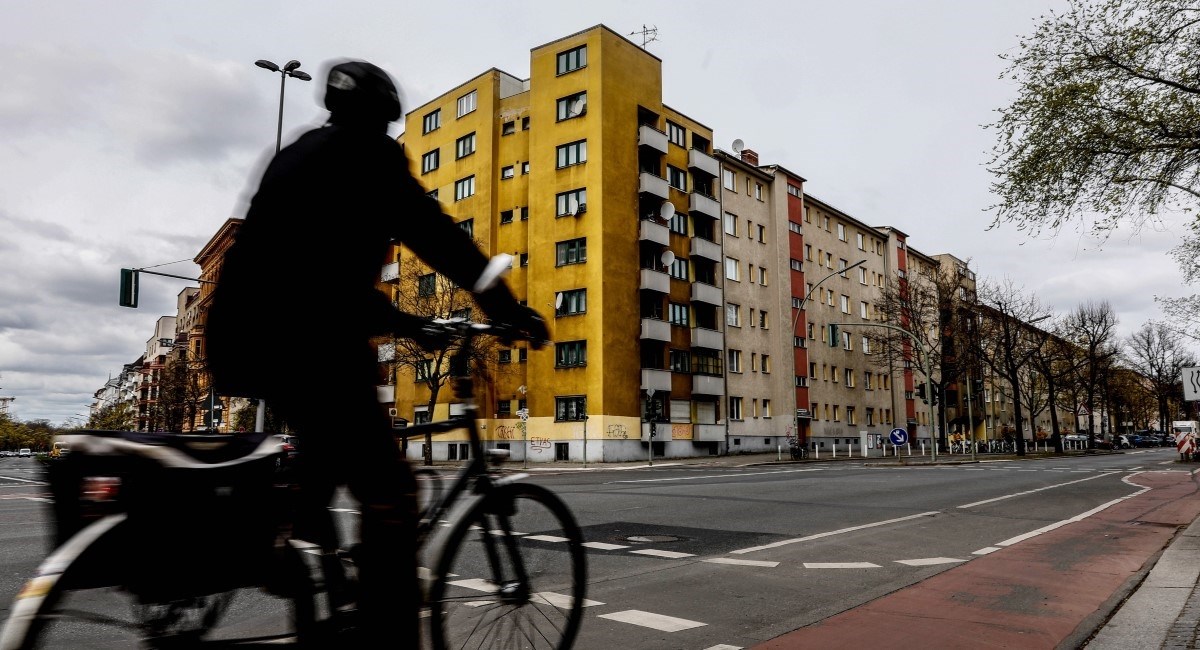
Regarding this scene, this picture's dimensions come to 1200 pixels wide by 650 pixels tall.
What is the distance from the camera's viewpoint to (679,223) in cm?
4766

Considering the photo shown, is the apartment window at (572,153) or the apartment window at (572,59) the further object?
the apartment window at (572,59)

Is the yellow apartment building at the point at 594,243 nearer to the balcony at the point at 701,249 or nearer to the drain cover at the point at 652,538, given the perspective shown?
the balcony at the point at 701,249

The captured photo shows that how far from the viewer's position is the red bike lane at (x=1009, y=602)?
439cm

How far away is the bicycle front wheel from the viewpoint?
10.0 ft

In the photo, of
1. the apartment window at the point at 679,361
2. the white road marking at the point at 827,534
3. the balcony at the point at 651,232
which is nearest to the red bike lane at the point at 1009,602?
the white road marking at the point at 827,534

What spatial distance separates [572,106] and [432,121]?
40.8 feet

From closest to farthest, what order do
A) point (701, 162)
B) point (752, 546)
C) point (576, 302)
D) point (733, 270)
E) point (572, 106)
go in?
point (752, 546), point (576, 302), point (572, 106), point (701, 162), point (733, 270)

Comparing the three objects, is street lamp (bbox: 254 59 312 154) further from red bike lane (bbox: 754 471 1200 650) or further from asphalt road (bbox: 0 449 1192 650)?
red bike lane (bbox: 754 471 1200 650)

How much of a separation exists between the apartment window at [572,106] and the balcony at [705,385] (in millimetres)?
15201

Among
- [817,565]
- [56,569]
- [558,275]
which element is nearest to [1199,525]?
[817,565]

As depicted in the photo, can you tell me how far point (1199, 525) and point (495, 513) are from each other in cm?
905

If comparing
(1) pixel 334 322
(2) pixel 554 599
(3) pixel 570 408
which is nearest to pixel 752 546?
(2) pixel 554 599

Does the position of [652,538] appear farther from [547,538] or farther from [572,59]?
[572,59]

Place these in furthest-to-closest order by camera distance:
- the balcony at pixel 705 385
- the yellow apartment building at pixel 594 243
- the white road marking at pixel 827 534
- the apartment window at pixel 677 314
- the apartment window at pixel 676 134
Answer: the apartment window at pixel 676 134
the apartment window at pixel 677 314
the balcony at pixel 705 385
the yellow apartment building at pixel 594 243
the white road marking at pixel 827 534
